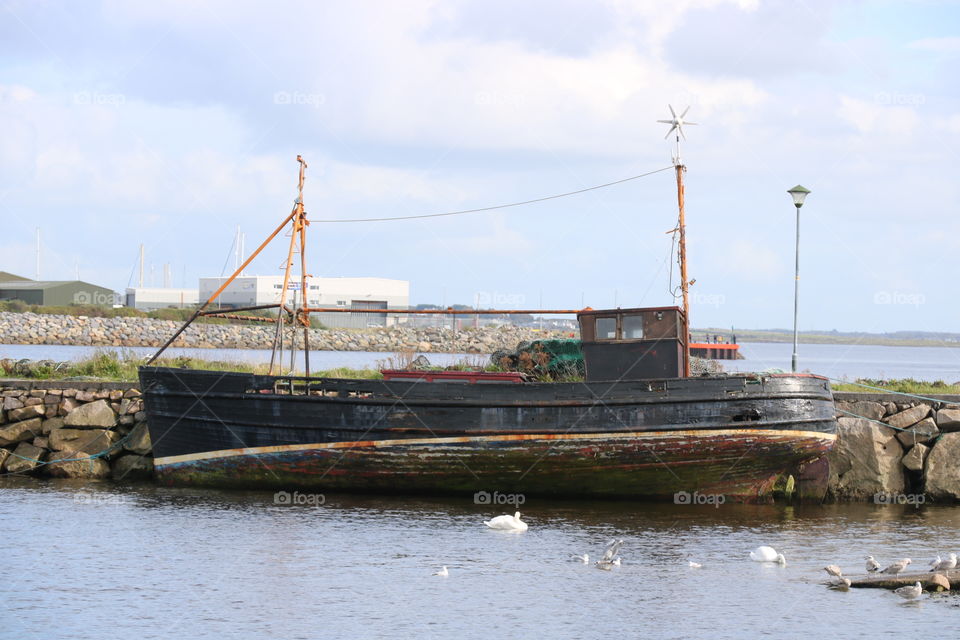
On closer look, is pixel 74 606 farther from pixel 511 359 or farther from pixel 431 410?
pixel 511 359

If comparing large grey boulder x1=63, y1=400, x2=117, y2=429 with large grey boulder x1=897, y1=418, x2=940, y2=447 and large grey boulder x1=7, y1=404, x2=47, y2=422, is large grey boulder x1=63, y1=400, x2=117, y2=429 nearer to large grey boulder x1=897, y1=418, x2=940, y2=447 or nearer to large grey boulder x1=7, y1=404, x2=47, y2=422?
large grey boulder x1=7, y1=404, x2=47, y2=422

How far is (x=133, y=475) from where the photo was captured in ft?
64.3

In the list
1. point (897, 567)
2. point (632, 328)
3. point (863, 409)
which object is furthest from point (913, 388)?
point (897, 567)

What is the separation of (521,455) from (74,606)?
319 inches

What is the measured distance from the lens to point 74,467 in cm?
1942

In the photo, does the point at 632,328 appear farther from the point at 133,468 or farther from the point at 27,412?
the point at 27,412

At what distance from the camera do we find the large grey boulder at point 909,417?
18.8 metres

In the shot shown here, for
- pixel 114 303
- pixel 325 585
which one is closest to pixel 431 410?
pixel 325 585

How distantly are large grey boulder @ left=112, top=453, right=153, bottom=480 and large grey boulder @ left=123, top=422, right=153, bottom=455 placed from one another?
11cm

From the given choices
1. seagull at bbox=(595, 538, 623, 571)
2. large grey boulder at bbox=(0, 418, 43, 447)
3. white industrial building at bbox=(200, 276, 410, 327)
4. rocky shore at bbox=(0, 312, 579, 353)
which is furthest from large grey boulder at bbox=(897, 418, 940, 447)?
white industrial building at bbox=(200, 276, 410, 327)

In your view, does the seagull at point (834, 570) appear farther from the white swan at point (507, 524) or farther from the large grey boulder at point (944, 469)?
the large grey boulder at point (944, 469)

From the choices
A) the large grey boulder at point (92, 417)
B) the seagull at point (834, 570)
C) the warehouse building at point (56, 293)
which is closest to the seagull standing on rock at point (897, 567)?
the seagull at point (834, 570)

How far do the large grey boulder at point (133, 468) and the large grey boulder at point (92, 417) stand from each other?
775 millimetres

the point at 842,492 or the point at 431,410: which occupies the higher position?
the point at 431,410
